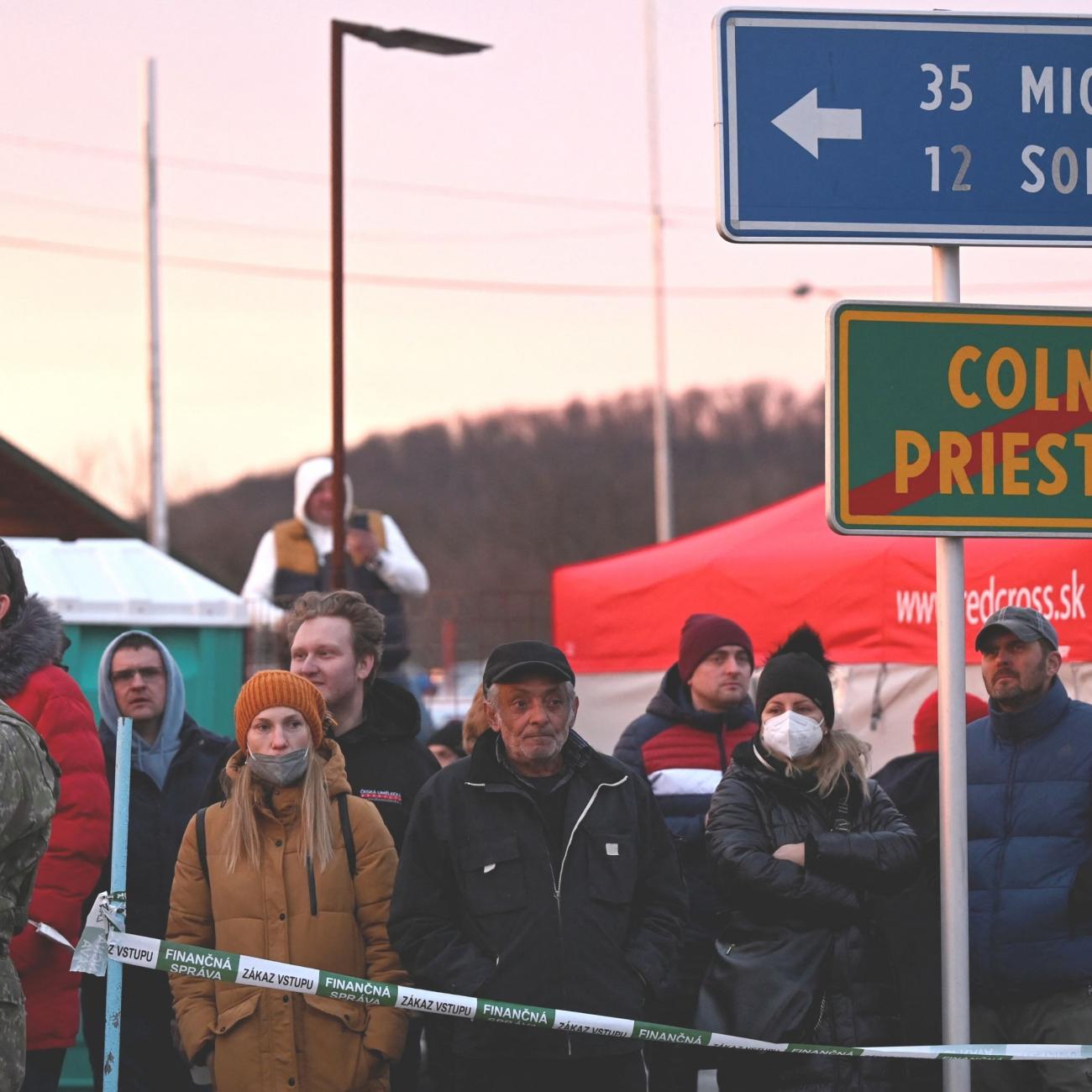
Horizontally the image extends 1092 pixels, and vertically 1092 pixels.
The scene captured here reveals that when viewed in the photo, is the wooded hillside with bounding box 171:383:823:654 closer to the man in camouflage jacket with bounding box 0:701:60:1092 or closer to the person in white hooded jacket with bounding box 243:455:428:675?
the person in white hooded jacket with bounding box 243:455:428:675

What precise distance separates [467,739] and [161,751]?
3.45ft

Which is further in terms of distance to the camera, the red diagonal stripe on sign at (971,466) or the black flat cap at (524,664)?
the black flat cap at (524,664)

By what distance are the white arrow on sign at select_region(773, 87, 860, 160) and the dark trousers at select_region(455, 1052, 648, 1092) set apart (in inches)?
91.4

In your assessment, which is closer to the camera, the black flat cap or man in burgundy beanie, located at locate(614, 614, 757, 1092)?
the black flat cap

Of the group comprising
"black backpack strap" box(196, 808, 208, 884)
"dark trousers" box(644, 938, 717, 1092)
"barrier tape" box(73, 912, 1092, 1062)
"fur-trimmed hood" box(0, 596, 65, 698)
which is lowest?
"dark trousers" box(644, 938, 717, 1092)

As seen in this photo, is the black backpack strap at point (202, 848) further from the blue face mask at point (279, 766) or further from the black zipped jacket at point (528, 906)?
the black zipped jacket at point (528, 906)

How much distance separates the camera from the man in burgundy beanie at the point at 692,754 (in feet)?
20.5

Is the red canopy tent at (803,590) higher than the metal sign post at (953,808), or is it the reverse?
the red canopy tent at (803,590)

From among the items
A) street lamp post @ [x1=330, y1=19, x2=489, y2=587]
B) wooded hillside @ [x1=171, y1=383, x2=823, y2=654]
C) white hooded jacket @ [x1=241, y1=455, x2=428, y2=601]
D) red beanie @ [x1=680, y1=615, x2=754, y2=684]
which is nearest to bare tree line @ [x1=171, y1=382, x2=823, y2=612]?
wooded hillside @ [x1=171, y1=383, x2=823, y2=654]

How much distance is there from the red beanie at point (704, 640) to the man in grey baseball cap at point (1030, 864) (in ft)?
3.62

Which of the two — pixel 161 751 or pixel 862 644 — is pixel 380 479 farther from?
pixel 161 751

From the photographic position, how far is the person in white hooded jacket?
33.4ft

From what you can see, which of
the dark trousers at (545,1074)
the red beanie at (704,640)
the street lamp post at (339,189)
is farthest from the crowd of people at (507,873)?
the street lamp post at (339,189)

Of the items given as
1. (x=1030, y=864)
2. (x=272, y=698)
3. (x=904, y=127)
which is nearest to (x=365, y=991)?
(x=272, y=698)
